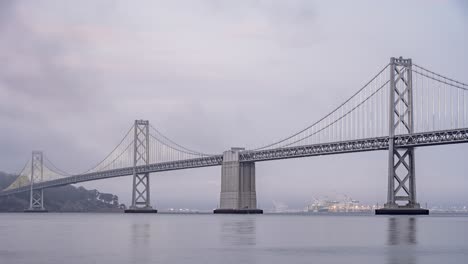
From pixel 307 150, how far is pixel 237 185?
10.2 metres

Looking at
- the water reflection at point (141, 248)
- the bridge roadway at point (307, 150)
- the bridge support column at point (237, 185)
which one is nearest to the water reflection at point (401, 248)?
the water reflection at point (141, 248)

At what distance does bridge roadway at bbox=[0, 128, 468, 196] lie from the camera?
197 ft

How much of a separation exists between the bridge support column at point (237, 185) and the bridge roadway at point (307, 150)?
0.96 metres

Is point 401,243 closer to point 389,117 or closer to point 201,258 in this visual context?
point 201,258

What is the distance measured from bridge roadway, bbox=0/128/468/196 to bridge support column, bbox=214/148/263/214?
961 mm

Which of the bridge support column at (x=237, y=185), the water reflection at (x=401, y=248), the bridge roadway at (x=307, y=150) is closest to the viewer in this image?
the water reflection at (x=401, y=248)

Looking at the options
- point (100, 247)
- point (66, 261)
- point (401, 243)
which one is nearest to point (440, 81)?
point (401, 243)

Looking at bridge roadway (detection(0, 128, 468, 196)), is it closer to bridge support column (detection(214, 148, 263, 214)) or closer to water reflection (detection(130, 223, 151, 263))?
bridge support column (detection(214, 148, 263, 214))

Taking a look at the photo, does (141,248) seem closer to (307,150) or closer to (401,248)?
(401,248)

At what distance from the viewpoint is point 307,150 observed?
71.2 meters

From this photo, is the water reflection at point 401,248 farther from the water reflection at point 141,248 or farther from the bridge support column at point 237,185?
the bridge support column at point 237,185

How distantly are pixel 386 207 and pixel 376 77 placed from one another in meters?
13.1

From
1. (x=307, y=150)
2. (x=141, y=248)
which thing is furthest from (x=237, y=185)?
(x=141, y=248)

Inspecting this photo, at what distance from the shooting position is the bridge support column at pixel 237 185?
259 feet
